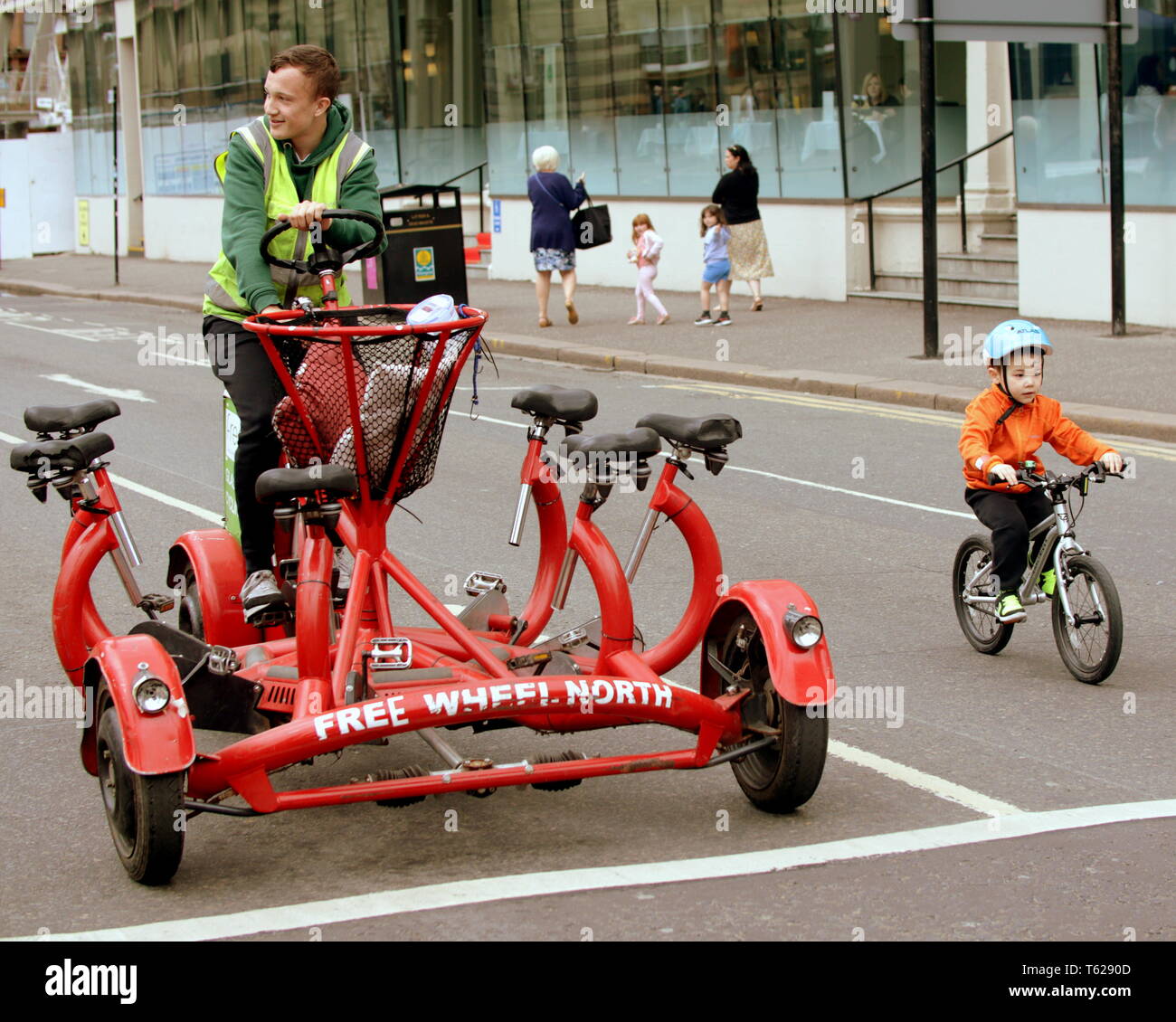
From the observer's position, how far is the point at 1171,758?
5.54 meters

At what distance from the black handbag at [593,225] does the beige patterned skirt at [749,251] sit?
1.48 m

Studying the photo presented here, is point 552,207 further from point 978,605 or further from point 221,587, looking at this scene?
point 221,587

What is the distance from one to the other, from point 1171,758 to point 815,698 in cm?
156

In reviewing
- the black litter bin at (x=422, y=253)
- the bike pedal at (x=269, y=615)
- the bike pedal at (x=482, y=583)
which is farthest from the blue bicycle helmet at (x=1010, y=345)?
the black litter bin at (x=422, y=253)

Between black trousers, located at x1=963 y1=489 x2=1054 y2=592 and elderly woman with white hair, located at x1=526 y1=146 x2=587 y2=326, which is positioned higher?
elderly woman with white hair, located at x1=526 y1=146 x2=587 y2=326

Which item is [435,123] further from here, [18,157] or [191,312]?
[18,157]

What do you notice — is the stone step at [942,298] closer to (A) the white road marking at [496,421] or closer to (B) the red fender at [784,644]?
(A) the white road marking at [496,421]

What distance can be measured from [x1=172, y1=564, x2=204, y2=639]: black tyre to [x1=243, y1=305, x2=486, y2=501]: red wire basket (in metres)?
1.22

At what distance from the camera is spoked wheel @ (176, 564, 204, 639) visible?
6105mm

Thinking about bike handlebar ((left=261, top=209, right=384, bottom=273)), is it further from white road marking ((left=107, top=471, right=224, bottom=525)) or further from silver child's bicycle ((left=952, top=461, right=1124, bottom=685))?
white road marking ((left=107, top=471, right=224, bottom=525))

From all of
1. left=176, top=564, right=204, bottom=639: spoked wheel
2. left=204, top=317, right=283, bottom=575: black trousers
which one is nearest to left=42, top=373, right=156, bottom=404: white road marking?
left=176, top=564, right=204, bottom=639: spoked wheel

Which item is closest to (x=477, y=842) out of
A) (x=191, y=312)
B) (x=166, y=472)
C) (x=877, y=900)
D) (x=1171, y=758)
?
(x=877, y=900)

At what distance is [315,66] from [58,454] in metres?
1.54

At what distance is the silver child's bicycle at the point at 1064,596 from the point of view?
21.3ft
